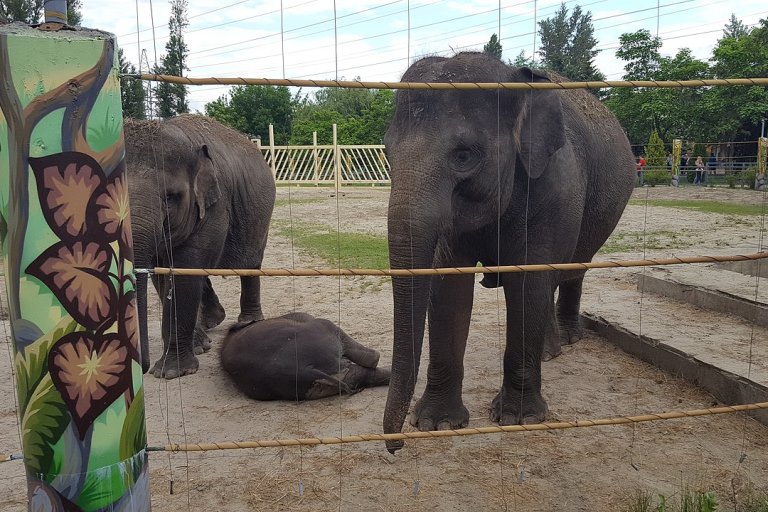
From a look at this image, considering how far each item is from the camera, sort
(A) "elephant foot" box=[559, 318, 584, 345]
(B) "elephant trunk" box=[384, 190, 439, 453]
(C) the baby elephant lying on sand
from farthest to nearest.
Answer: (A) "elephant foot" box=[559, 318, 584, 345], (C) the baby elephant lying on sand, (B) "elephant trunk" box=[384, 190, 439, 453]

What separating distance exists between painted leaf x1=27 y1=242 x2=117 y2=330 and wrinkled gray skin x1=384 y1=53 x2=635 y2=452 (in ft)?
4.08

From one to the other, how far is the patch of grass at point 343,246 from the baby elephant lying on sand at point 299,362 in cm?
365

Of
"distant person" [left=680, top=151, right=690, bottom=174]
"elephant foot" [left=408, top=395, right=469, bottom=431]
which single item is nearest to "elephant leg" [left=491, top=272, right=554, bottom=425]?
"elephant foot" [left=408, top=395, right=469, bottom=431]

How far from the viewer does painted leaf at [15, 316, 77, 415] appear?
5.77 feet

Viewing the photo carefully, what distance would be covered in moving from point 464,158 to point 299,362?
1640 mm

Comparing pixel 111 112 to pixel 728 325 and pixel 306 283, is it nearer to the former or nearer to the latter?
pixel 728 325

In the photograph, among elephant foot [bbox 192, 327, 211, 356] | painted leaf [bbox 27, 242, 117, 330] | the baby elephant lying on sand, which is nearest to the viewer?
painted leaf [bbox 27, 242, 117, 330]

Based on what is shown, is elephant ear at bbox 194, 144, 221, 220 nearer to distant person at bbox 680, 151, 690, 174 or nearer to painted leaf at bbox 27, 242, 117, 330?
painted leaf at bbox 27, 242, 117, 330

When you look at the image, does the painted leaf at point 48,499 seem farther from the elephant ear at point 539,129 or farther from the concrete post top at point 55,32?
the elephant ear at point 539,129

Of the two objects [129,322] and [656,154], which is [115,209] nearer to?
[129,322]

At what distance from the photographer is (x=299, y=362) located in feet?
13.0

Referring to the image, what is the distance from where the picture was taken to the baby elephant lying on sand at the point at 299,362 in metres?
3.99

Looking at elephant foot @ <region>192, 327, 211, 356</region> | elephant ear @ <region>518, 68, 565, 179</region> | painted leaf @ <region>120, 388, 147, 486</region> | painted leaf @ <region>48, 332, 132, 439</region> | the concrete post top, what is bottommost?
elephant foot @ <region>192, 327, 211, 356</region>

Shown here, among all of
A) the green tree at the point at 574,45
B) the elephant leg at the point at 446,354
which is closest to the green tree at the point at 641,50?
the green tree at the point at 574,45
